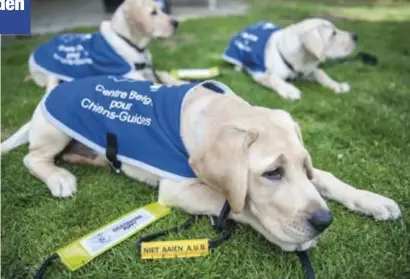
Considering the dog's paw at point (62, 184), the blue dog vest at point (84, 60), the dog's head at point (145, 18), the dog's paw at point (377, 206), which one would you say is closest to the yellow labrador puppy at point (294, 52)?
the dog's head at point (145, 18)

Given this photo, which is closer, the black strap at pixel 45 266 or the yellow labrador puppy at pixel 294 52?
the black strap at pixel 45 266

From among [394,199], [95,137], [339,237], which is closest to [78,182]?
[95,137]

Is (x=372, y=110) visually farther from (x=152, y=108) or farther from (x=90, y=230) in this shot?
(x=90, y=230)

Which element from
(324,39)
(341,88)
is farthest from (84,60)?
(341,88)

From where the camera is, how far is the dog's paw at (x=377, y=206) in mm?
2322

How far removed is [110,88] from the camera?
2768 millimetres

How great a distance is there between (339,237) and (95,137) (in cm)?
136

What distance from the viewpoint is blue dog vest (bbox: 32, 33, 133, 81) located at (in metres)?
4.24

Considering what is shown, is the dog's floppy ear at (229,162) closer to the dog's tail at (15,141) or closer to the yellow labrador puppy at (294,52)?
the dog's tail at (15,141)

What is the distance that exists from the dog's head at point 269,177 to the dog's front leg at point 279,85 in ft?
7.15

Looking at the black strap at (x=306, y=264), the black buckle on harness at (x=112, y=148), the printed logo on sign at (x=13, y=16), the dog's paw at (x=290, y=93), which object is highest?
the printed logo on sign at (x=13, y=16)

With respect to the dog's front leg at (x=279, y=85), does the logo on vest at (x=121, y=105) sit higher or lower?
higher

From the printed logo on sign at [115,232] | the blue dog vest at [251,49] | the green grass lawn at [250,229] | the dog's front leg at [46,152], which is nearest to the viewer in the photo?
the green grass lawn at [250,229]

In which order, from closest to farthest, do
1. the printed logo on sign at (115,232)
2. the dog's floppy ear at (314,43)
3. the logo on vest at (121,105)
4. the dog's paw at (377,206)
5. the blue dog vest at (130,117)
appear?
the printed logo on sign at (115,232) < the dog's paw at (377,206) < the blue dog vest at (130,117) < the logo on vest at (121,105) < the dog's floppy ear at (314,43)
